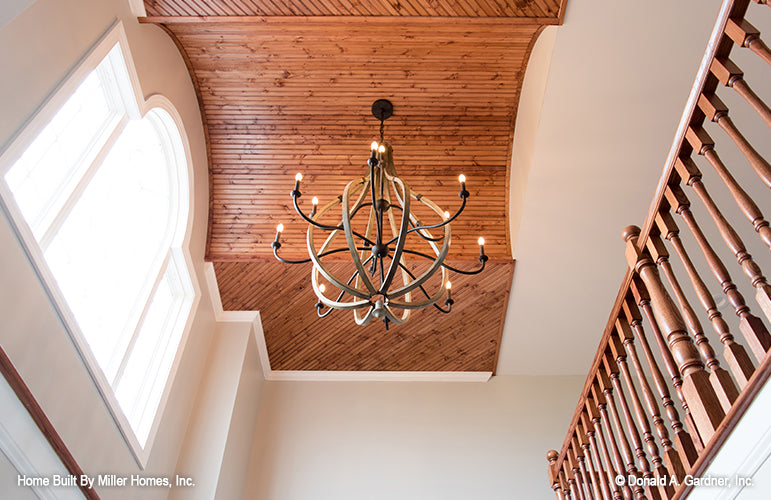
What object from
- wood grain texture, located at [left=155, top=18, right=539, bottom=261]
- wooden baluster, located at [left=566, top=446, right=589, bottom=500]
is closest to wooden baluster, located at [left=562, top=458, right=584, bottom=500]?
wooden baluster, located at [left=566, top=446, right=589, bottom=500]

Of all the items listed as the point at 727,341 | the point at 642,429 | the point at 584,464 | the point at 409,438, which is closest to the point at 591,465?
the point at 584,464

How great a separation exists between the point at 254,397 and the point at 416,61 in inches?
163

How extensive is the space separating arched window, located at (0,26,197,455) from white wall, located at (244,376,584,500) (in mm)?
1909

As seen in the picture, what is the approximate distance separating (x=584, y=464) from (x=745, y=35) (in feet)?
8.34

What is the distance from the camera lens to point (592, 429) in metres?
3.42

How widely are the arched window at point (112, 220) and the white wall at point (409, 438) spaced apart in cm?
191

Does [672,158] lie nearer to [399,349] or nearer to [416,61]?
[416,61]

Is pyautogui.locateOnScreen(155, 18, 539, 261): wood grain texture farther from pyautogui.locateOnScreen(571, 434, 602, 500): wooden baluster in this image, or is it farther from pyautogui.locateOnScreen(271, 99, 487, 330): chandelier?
→ pyautogui.locateOnScreen(571, 434, 602, 500): wooden baluster

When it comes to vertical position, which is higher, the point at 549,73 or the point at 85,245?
the point at 549,73

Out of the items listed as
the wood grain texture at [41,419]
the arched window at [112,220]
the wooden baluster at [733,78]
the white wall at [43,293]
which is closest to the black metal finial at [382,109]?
the arched window at [112,220]

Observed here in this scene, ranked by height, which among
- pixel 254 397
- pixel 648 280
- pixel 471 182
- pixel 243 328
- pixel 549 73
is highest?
pixel 471 182

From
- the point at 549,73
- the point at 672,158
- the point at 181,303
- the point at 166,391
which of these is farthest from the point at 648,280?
the point at 181,303

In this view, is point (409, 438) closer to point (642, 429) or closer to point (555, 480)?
point (555, 480)

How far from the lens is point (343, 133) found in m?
6.09
